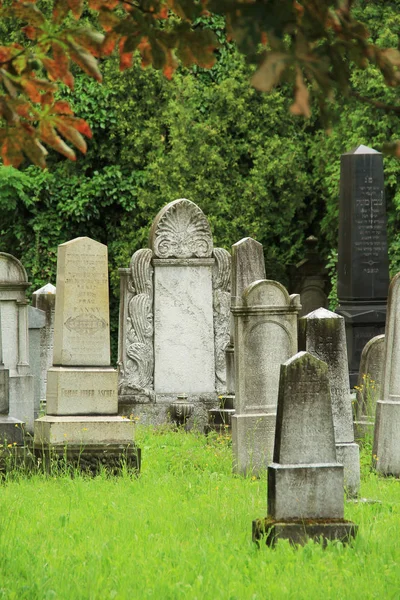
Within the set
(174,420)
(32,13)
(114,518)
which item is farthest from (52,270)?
(32,13)

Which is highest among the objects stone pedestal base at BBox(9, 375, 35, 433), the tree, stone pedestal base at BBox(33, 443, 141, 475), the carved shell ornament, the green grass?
the carved shell ornament

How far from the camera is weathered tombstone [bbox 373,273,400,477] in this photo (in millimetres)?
10406

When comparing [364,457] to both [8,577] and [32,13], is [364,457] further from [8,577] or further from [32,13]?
[32,13]

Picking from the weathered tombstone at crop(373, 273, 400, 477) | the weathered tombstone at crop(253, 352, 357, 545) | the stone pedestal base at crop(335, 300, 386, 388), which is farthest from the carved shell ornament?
the weathered tombstone at crop(253, 352, 357, 545)

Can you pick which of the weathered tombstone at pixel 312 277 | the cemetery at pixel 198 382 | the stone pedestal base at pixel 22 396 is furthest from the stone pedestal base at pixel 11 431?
the weathered tombstone at pixel 312 277

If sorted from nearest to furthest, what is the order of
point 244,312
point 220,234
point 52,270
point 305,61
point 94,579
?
point 305,61
point 94,579
point 244,312
point 220,234
point 52,270

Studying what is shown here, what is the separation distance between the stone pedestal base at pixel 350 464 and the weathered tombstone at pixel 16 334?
5.76m

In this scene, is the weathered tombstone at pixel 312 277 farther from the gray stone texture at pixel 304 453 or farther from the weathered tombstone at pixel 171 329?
the gray stone texture at pixel 304 453

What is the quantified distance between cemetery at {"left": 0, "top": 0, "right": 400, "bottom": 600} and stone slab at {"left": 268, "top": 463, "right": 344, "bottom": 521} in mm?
14

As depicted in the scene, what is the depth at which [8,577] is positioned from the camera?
607 centimetres

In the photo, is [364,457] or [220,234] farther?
[220,234]

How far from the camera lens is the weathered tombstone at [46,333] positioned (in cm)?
1694

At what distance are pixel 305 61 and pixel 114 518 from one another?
5031mm

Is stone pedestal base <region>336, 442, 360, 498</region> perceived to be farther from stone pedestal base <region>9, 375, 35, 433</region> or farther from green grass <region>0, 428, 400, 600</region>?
stone pedestal base <region>9, 375, 35, 433</region>
